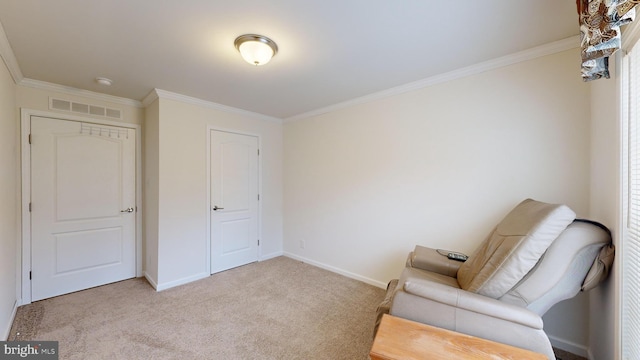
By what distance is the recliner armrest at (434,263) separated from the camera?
195cm

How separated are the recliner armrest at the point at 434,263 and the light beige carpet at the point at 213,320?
72cm

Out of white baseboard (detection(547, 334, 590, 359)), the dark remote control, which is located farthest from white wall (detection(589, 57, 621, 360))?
the dark remote control

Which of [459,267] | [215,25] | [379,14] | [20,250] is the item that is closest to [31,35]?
[215,25]

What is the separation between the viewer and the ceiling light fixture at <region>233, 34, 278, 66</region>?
5.79 ft

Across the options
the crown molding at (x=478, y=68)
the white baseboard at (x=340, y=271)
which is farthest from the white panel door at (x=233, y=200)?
the crown molding at (x=478, y=68)

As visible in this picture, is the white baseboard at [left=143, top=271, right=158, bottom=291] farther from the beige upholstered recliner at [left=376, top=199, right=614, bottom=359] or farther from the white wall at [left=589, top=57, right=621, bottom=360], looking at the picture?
the white wall at [left=589, top=57, right=621, bottom=360]

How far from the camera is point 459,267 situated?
1.92 m

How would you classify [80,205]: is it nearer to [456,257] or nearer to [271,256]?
[271,256]

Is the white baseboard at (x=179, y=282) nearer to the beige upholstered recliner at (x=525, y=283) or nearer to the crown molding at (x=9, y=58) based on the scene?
the crown molding at (x=9, y=58)

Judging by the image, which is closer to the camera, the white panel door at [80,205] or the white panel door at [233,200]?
the white panel door at [80,205]

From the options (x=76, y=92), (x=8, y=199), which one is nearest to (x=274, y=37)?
(x=76, y=92)

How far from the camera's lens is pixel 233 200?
11.7ft

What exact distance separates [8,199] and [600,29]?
424 cm

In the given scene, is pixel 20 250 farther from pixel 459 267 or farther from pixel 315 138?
pixel 459 267
